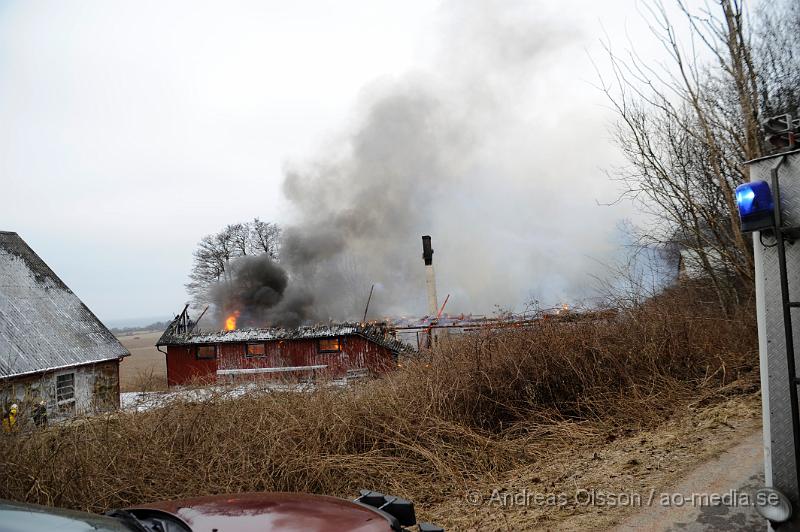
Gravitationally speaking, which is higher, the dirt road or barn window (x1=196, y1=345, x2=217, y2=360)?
the dirt road

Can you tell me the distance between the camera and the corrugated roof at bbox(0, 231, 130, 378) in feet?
49.6

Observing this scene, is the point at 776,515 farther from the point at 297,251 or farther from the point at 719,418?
the point at 297,251

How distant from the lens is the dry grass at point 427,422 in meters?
4.72

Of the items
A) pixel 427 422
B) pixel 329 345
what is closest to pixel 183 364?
pixel 329 345

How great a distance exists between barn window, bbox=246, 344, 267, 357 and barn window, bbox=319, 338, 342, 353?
104 inches

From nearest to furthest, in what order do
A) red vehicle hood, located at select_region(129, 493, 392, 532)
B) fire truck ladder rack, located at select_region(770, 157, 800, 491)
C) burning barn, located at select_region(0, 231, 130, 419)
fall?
1. red vehicle hood, located at select_region(129, 493, 392, 532)
2. fire truck ladder rack, located at select_region(770, 157, 800, 491)
3. burning barn, located at select_region(0, 231, 130, 419)

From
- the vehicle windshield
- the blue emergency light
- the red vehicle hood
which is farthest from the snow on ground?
the blue emergency light

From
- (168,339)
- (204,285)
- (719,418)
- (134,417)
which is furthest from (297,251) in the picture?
(719,418)

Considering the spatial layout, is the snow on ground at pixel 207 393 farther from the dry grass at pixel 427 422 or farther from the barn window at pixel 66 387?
the barn window at pixel 66 387

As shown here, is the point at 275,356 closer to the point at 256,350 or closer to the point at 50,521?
the point at 256,350

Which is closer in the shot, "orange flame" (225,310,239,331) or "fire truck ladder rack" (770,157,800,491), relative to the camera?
"fire truck ladder rack" (770,157,800,491)

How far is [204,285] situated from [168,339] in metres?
20.9

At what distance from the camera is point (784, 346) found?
2174 millimetres

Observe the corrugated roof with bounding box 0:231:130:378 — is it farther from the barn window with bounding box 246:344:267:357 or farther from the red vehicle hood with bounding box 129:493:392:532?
the red vehicle hood with bounding box 129:493:392:532
